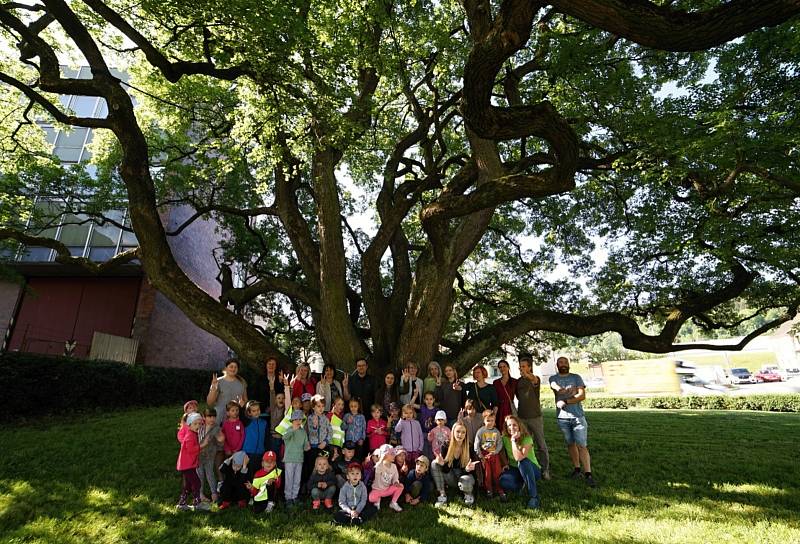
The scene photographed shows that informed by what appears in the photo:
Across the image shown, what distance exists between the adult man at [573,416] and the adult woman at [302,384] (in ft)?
12.3

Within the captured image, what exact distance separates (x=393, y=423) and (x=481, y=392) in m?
1.42

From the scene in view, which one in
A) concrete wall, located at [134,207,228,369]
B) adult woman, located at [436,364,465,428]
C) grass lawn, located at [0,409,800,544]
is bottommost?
grass lawn, located at [0,409,800,544]

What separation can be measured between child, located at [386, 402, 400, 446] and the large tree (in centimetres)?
173

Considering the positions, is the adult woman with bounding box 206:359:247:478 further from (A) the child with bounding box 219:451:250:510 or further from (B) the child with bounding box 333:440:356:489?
(B) the child with bounding box 333:440:356:489

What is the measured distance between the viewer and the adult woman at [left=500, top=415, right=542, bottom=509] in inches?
192

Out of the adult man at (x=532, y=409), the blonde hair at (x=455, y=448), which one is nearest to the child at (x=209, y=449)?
the blonde hair at (x=455, y=448)

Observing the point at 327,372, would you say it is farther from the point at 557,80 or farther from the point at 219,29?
the point at 557,80

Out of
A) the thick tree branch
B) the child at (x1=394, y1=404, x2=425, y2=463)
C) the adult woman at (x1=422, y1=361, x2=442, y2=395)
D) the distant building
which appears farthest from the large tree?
the distant building

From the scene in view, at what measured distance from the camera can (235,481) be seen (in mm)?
4672

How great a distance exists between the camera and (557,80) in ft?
25.5

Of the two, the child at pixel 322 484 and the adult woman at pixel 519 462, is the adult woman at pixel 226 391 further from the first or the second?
the adult woman at pixel 519 462

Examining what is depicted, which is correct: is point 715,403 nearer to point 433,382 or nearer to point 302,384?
point 433,382

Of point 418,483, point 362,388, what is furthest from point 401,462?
point 362,388

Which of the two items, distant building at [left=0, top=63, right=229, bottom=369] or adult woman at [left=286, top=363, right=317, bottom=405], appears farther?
distant building at [left=0, top=63, right=229, bottom=369]
